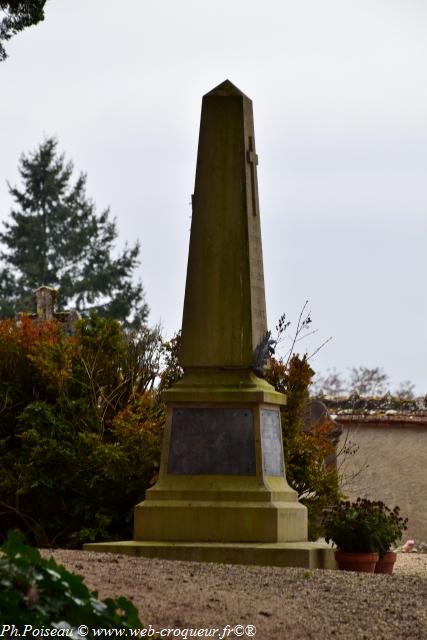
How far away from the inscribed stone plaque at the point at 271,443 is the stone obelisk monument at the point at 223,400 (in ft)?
0.04

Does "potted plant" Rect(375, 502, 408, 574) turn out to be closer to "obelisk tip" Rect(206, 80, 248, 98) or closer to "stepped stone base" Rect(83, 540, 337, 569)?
"stepped stone base" Rect(83, 540, 337, 569)

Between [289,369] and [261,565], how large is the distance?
14.4 feet

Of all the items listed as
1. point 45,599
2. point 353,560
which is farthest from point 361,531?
point 45,599

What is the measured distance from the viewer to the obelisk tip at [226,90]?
512 inches

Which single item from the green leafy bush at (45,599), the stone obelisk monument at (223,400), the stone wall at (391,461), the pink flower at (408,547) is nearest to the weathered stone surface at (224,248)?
the stone obelisk monument at (223,400)

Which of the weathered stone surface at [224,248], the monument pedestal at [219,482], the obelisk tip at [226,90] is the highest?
the obelisk tip at [226,90]

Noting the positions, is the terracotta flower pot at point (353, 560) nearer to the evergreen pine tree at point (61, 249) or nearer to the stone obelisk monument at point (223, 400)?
the stone obelisk monument at point (223, 400)

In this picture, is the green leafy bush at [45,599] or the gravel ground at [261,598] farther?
the gravel ground at [261,598]


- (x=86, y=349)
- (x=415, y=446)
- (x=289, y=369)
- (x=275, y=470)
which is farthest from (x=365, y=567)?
(x=415, y=446)

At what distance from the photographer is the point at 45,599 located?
660 cm

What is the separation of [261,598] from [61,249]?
38.3 metres

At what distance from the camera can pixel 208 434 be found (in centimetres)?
1234

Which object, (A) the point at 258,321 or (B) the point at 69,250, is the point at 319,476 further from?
(B) the point at 69,250

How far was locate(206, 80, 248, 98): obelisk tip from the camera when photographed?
42.6ft
